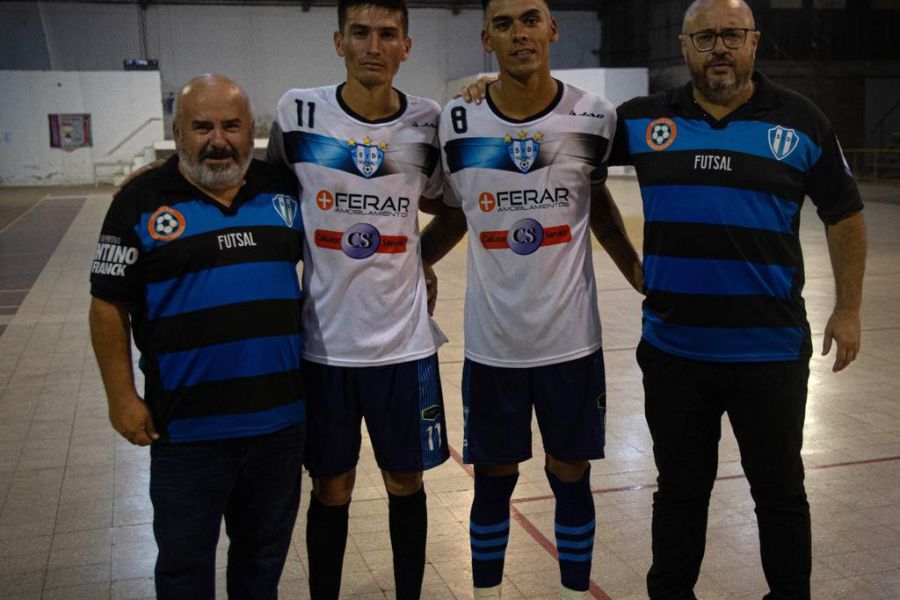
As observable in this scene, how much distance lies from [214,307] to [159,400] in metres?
0.29

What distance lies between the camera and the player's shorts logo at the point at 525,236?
292cm

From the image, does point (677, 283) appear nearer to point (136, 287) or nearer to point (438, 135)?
point (438, 135)

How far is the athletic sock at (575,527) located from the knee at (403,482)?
1.40 ft

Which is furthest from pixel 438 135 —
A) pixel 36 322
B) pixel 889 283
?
pixel 889 283

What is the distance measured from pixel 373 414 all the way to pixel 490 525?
53 centimetres

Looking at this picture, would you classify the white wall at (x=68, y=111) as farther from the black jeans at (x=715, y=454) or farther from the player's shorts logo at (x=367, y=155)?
the black jeans at (x=715, y=454)

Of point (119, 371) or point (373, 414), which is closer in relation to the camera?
point (119, 371)

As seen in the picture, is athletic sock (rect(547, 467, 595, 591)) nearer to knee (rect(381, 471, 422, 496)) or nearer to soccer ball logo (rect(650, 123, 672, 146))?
knee (rect(381, 471, 422, 496))

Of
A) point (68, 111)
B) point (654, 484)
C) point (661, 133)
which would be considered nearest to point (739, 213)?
point (661, 133)

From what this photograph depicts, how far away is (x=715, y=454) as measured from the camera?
2.99 m

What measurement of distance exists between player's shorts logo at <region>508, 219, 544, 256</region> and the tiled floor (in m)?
1.17

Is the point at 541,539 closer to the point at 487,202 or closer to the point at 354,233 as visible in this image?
the point at 487,202

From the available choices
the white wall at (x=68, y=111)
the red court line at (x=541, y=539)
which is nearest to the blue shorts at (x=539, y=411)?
the red court line at (x=541, y=539)

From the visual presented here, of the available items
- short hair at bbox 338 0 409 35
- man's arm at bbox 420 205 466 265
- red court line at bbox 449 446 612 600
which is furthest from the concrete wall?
short hair at bbox 338 0 409 35
